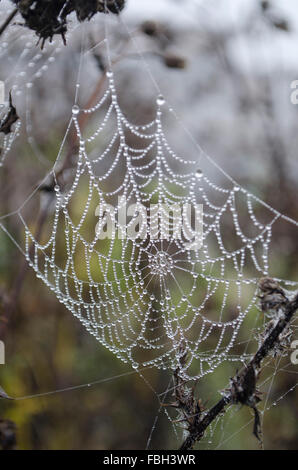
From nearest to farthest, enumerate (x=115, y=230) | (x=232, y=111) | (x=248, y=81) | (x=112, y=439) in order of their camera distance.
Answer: (x=115, y=230)
(x=112, y=439)
(x=248, y=81)
(x=232, y=111)

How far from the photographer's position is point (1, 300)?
5.67ft

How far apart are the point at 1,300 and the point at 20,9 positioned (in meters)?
1.05

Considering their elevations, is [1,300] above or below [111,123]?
below

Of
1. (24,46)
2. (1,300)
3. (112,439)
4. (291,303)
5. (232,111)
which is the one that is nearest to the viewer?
(291,303)

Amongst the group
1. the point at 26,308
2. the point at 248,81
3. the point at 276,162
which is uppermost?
the point at 248,81

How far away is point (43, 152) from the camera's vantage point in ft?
8.51

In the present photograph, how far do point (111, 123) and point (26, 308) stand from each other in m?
1.22

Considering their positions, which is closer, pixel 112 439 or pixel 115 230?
pixel 115 230

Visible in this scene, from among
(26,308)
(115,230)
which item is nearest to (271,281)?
(115,230)
